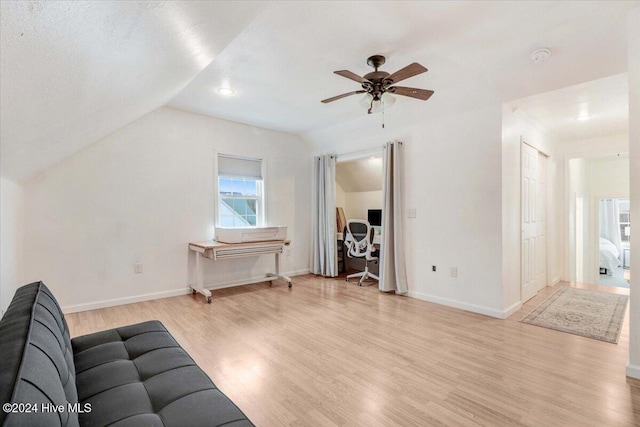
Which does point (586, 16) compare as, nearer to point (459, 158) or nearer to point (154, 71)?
point (459, 158)

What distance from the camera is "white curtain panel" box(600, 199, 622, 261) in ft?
26.3

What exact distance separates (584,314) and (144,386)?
4297 mm

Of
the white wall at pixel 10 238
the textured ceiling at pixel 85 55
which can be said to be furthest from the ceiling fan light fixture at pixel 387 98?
the white wall at pixel 10 238

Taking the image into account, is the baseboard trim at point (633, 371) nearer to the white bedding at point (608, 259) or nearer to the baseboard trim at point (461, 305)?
the baseboard trim at point (461, 305)

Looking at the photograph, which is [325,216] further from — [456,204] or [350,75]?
[350,75]

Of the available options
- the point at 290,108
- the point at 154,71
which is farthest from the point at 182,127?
the point at 154,71

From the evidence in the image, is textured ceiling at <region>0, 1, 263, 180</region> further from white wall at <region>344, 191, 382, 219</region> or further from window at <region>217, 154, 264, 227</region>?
white wall at <region>344, 191, 382, 219</region>

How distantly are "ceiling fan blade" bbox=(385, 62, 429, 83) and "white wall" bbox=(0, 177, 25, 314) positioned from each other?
3.02 meters

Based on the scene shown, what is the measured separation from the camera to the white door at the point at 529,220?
3.91m

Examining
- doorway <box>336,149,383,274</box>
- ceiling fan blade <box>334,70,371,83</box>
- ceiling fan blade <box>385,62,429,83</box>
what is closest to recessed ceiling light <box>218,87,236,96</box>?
ceiling fan blade <box>334,70,371,83</box>

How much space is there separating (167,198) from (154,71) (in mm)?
2507

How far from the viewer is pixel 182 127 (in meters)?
4.26

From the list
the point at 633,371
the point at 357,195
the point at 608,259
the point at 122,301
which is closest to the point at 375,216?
the point at 357,195

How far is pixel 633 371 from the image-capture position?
214 centimetres
